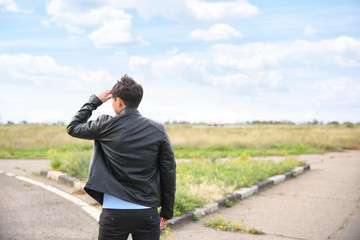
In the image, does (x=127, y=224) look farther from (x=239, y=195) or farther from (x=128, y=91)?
(x=239, y=195)

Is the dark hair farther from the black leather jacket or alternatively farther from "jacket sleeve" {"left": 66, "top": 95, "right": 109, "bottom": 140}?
"jacket sleeve" {"left": 66, "top": 95, "right": 109, "bottom": 140}

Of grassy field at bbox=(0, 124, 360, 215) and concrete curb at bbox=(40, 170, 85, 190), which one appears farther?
concrete curb at bbox=(40, 170, 85, 190)

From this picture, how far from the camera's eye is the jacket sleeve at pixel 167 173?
2.87 m

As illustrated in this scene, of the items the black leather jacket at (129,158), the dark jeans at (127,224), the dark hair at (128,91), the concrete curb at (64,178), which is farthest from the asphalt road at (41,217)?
the dark hair at (128,91)

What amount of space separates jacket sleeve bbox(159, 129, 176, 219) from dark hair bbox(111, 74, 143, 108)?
0.35m

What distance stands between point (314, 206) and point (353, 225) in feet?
4.88

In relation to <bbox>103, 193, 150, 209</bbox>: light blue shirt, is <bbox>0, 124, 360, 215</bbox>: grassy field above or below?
below

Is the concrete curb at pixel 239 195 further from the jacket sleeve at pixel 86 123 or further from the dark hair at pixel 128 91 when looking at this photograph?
the dark hair at pixel 128 91

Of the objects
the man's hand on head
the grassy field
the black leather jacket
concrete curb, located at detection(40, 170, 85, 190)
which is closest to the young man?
the black leather jacket

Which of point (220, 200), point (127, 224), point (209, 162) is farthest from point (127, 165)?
point (209, 162)

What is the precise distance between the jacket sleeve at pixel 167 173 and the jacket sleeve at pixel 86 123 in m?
0.52

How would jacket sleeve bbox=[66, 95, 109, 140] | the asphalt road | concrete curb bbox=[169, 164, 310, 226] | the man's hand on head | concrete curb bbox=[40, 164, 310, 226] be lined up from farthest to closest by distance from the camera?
concrete curb bbox=[40, 164, 310, 226] → concrete curb bbox=[169, 164, 310, 226] → the asphalt road → the man's hand on head → jacket sleeve bbox=[66, 95, 109, 140]

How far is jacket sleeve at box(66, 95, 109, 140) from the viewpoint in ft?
9.40

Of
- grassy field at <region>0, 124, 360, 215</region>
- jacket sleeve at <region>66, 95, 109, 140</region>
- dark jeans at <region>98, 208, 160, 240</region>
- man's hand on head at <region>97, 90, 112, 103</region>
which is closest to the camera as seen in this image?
dark jeans at <region>98, 208, 160, 240</region>
